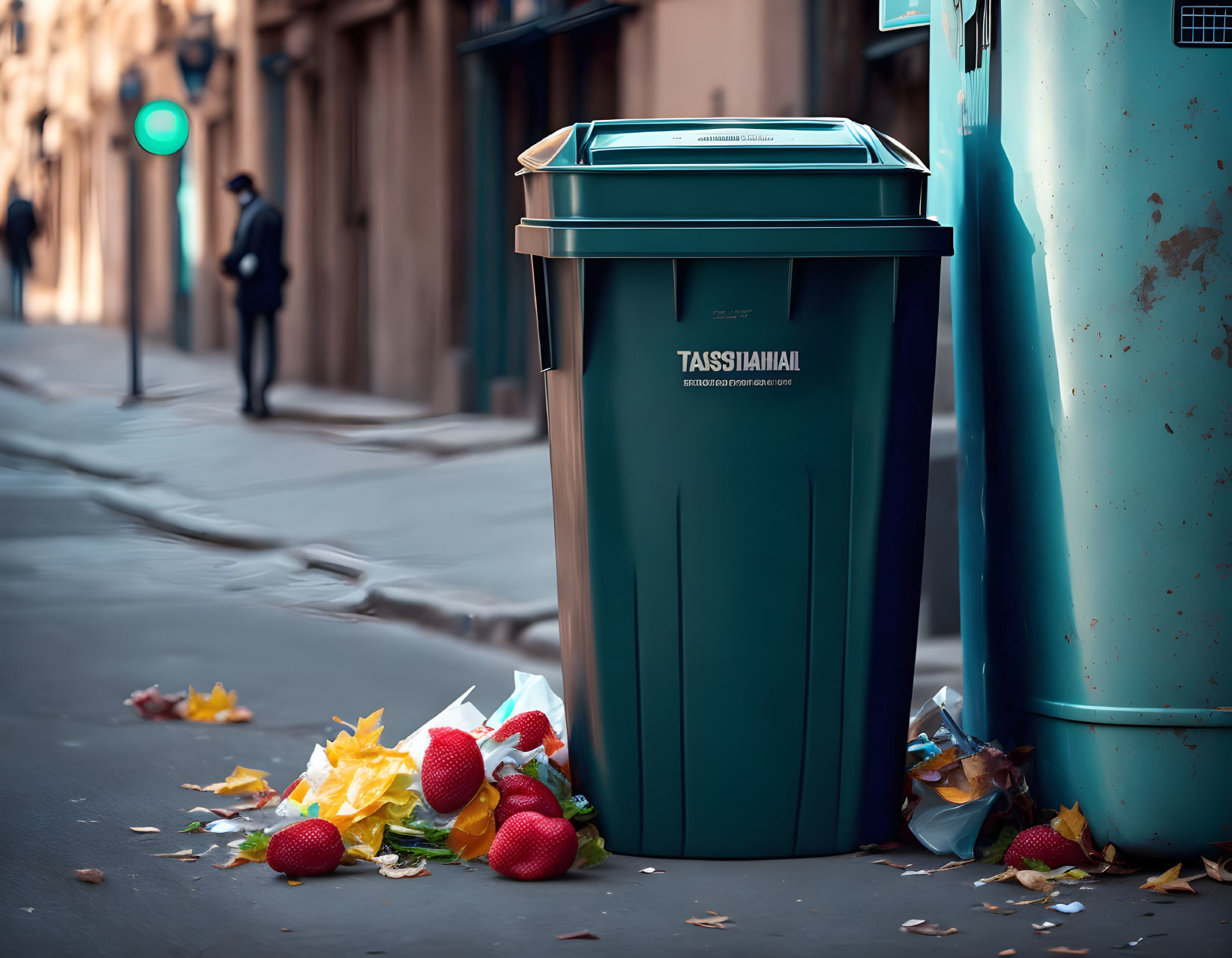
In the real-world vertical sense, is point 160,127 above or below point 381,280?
above

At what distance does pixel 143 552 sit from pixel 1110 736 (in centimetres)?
600

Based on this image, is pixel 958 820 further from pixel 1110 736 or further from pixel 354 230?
pixel 354 230

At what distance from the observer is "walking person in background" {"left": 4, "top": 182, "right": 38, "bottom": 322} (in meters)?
27.2

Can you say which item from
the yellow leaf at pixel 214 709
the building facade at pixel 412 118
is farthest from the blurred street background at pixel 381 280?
the yellow leaf at pixel 214 709

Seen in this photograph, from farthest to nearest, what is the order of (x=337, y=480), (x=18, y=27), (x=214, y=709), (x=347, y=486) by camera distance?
(x=18, y=27) < (x=337, y=480) < (x=347, y=486) < (x=214, y=709)

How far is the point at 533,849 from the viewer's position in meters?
3.33

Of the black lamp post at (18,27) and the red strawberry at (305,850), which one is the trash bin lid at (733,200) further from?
the black lamp post at (18,27)

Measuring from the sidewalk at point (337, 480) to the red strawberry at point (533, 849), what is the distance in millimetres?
3052

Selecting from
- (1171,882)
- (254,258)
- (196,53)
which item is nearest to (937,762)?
(1171,882)

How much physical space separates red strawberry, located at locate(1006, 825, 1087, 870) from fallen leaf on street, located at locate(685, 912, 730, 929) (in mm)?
647

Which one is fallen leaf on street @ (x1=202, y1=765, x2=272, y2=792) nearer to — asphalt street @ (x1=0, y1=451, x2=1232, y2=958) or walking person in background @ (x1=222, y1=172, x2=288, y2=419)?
asphalt street @ (x1=0, y1=451, x2=1232, y2=958)

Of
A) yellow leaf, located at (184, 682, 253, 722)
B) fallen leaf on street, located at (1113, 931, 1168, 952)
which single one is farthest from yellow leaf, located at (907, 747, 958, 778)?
yellow leaf, located at (184, 682, 253, 722)

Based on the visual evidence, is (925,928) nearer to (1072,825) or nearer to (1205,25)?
(1072,825)

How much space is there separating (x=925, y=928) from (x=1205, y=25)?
179 centimetres
